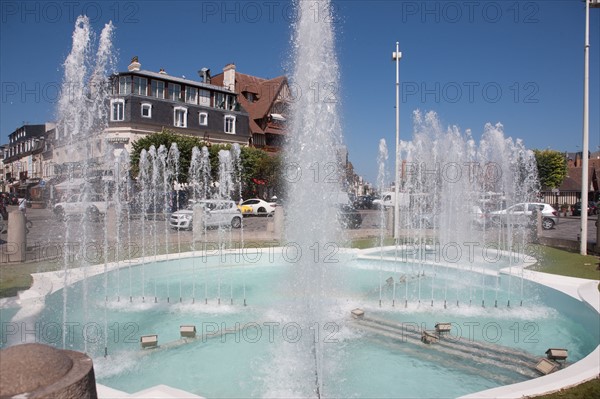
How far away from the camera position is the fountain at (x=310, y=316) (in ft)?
17.9

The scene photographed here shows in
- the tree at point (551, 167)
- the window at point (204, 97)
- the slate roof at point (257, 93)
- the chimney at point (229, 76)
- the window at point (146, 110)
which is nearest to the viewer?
the window at point (146, 110)

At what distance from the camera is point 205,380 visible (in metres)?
5.34

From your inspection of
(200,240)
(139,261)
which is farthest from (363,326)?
(200,240)

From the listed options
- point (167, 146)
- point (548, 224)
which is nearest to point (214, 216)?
point (167, 146)

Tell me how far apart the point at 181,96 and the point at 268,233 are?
29.3m

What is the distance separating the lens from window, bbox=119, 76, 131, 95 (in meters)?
39.2

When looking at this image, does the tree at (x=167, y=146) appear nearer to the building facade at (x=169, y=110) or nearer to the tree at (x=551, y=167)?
the building facade at (x=169, y=110)

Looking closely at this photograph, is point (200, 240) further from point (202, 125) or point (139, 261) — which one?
point (202, 125)

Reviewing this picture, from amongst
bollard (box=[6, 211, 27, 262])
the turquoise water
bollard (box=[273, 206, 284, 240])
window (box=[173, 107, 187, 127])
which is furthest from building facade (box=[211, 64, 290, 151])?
the turquoise water

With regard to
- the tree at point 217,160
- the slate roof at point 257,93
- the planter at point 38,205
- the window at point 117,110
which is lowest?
the planter at point 38,205

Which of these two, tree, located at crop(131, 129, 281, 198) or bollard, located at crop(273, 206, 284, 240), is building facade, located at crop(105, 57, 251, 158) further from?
bollard, located at crop(273, 206, 284, 240)

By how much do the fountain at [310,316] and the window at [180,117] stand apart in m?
31.8

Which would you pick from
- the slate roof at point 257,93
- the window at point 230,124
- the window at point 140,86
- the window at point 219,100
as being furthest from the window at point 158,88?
the slate roof at point 257,93

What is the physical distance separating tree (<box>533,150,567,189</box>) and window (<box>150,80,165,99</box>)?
47128 millimetres
